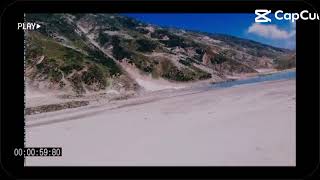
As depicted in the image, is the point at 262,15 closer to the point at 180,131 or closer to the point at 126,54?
the point at 180,131

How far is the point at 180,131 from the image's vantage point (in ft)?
14.2

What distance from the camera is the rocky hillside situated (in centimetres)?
438

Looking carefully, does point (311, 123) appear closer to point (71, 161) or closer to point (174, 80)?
point (174, 80)

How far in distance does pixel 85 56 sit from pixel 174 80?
0.84 metres

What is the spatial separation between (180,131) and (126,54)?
36.3 inches

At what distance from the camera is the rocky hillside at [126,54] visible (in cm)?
438

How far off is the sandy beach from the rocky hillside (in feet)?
0.74

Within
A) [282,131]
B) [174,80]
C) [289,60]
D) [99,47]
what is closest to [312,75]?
[289,60]

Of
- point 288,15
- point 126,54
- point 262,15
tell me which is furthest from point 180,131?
point 288,15

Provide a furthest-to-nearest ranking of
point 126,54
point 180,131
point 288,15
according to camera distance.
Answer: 1. point 126,54
2. point 180,131
3. point 288,15

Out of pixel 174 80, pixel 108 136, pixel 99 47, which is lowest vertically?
pixel 108 136

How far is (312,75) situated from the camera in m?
4.02

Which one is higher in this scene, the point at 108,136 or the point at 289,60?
the point at 289,60

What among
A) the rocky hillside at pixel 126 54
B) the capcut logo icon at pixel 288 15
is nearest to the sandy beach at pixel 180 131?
the rocky hillside at pixel 126 54
